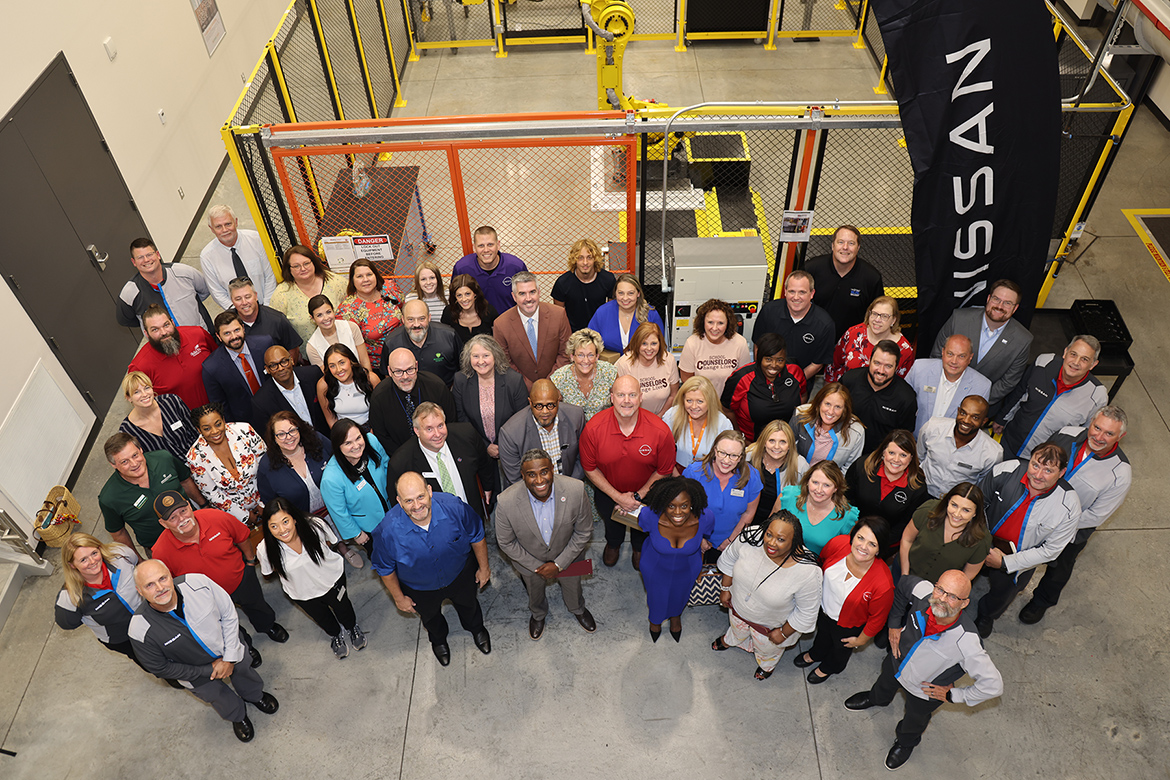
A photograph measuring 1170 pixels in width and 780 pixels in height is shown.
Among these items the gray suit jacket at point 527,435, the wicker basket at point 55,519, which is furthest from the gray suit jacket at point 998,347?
the wicker basket at point 55,519

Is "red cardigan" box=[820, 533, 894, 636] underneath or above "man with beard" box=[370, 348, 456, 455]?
underneath

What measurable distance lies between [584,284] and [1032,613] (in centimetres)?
413

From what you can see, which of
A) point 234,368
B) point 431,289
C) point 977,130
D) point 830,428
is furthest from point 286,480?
point 977,130

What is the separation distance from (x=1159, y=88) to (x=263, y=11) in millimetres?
13133

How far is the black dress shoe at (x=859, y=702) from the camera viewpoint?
525 centimetres

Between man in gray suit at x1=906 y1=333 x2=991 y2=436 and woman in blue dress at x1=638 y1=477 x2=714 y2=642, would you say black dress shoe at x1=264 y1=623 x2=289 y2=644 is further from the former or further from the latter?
man in gray suit at x1=906 y1=333 x2=991 y2=436

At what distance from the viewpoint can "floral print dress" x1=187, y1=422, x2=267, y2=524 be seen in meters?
5.29

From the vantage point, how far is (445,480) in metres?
5.21

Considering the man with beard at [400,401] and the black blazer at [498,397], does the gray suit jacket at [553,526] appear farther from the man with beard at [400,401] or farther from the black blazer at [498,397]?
the man with beard at [400,401]

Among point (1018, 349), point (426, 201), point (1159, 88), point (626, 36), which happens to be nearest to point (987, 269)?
point (1018, 349)

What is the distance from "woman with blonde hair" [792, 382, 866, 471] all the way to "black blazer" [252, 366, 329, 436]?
342 centimetres

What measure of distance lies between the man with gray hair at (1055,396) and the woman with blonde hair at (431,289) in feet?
14.5

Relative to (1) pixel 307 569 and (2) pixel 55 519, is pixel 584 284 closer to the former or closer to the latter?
(1) pixel 307 569

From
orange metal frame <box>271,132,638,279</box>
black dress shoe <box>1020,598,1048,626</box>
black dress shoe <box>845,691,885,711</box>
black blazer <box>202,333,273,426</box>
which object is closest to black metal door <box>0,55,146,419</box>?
orange metal frame <box>271,132,638,279</box>
